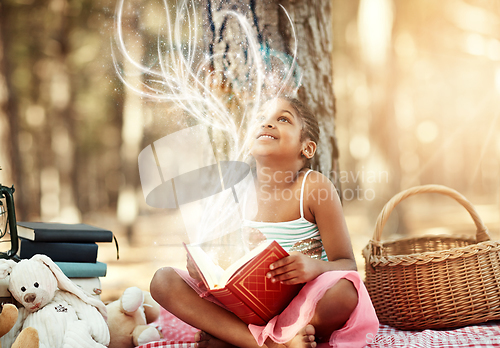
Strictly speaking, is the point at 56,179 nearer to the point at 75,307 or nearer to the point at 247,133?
the point at 247,133

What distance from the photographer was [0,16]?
216cm

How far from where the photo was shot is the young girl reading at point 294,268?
2.38 feet

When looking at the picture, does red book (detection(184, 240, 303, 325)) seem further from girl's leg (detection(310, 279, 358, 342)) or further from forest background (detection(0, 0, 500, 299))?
forest background (detection(0, 0, 500, 299))

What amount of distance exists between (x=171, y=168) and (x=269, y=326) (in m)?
0.92

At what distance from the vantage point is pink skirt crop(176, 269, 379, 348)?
2.35ft

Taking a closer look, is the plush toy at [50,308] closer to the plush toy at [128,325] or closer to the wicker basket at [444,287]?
the plush toy at [128,325]

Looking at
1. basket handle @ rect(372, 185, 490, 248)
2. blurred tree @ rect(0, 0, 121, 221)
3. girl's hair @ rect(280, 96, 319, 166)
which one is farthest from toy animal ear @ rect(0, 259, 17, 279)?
blurred tree @ rect(0, 0, 121, 221)

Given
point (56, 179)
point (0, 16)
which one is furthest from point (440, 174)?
point (0, 16)

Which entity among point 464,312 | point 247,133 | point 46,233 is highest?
point 247,133

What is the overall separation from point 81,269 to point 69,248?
5 centimetres

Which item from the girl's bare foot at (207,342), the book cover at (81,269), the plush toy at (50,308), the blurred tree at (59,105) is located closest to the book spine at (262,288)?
the girl's bare foot at (207,342)

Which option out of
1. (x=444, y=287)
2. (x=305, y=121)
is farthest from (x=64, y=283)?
(x=444, y=287)

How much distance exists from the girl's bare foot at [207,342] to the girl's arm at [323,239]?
0.69 feet

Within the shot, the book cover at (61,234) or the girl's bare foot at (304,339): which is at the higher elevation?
the book cover at (61,234)
